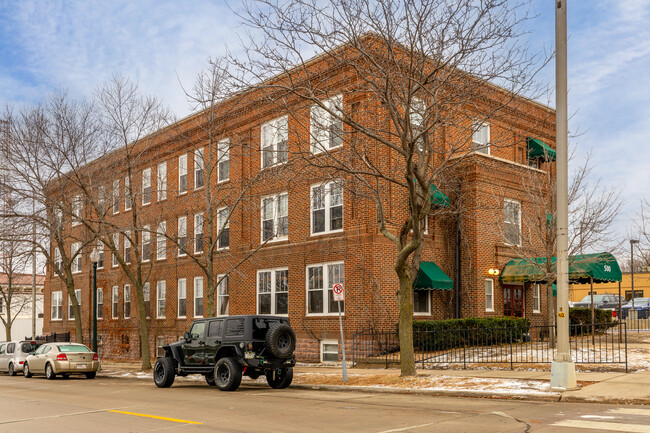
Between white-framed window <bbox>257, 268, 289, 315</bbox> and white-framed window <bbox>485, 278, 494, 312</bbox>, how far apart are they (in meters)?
8.00

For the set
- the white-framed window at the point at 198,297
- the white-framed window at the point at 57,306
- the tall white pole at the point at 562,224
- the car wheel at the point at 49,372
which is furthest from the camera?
the white-framed window at the point at 57,306

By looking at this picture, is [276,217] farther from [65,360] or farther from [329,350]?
[65,360]

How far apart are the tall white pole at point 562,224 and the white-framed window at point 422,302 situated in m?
11.8

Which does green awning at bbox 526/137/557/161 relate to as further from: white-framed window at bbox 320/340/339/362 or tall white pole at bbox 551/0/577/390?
tall white pole at bbox 551/0/577/390

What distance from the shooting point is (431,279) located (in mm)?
24156

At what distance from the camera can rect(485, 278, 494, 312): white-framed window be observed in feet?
87.3

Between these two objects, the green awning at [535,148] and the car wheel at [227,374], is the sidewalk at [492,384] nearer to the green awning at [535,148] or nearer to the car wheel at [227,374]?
the car wheel at [227,374]

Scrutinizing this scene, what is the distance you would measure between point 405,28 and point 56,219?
17867 millimetres

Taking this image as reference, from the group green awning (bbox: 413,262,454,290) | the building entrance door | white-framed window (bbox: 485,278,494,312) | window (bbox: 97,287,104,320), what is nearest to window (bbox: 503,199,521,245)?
white-framed window (bbox: 485,278,494,312)

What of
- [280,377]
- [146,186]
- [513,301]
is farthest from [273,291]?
[146,186]

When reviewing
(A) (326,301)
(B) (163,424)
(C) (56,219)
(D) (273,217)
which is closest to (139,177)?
(C) (56,219)

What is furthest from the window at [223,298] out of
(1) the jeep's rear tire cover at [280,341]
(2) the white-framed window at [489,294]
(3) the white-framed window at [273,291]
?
(1) the jeep's rear tire cover at [280,341]

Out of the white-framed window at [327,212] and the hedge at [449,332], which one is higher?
the white-framed window at [327,212]

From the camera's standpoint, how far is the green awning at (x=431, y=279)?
956 inches
